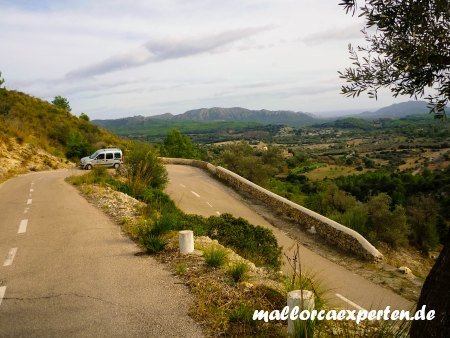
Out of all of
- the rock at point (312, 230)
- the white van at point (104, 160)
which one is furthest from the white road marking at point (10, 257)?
the white van at point (104, 160)

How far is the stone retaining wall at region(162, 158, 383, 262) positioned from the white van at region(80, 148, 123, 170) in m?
10.1

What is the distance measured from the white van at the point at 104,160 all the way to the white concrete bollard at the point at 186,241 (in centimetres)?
2316

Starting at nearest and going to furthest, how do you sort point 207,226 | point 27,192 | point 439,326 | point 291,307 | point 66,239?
point 439,326 → point 291,307 → point 66,239 → point 207,226 → point 27,192

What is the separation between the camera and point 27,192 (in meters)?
17.8

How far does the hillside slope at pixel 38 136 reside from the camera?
3033 centimetres

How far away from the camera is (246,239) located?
1220 cm

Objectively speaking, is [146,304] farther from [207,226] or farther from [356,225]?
[356,225]

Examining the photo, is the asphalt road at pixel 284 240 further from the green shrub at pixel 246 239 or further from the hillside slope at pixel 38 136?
the hillside slope at pixel 38 136

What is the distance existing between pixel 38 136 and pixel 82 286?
1551 inches

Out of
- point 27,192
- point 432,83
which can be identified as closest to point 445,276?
point 432,83

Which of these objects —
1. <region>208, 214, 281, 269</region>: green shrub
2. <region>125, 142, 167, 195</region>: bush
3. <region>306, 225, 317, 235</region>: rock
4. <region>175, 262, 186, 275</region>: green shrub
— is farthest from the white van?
<region>175, 262, 186, 275</region>: green shrub

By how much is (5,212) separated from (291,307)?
12.2 metres

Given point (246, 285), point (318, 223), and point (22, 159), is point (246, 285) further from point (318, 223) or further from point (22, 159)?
point (22, 159)

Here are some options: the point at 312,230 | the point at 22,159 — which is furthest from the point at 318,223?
the point at 22,159
